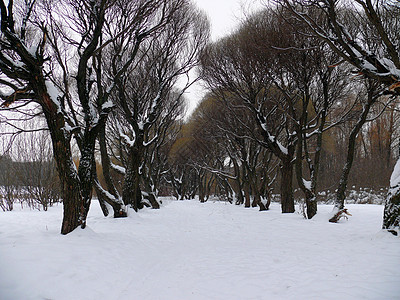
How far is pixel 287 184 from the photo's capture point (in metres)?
11.0

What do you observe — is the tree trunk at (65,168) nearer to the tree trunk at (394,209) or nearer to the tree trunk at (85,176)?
the tree trunk at (85,176)

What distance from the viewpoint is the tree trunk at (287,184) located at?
35.6 feet

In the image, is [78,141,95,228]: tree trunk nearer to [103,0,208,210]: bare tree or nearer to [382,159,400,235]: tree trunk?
[103,0,208,210]: bare tree

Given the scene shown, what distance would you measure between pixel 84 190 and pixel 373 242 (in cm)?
590

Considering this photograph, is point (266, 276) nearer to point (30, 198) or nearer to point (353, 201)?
point (30, 198)

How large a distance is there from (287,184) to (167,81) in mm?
6837

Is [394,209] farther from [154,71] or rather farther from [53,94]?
[154,71]

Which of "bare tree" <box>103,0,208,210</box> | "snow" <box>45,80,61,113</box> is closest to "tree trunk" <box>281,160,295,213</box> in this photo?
"bare tree" <box>103,0,208,210</box>

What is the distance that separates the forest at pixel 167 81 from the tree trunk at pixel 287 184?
4cm

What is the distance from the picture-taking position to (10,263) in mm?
3475

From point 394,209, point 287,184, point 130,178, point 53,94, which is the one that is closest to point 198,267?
point 394,209

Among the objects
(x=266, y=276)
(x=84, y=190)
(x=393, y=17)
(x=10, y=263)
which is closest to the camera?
(x=10, y=263)

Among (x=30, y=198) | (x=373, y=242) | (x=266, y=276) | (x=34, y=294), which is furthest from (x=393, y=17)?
(x=30, y=198)

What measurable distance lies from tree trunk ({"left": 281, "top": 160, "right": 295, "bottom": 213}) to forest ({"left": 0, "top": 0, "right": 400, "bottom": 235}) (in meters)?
0.04
